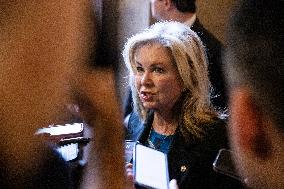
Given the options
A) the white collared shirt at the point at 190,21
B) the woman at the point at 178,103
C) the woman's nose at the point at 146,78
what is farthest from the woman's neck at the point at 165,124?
the white collared shirt at the point at 190,21

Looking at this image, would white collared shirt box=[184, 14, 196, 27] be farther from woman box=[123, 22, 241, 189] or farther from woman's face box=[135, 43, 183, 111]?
woman's face box=[135, 43, 183, 111]

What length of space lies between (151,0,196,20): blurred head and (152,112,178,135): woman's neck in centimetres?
71

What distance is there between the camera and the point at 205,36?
2.13m

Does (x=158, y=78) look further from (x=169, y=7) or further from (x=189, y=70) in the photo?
(x=169, y=7)

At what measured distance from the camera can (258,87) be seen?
0.54 m

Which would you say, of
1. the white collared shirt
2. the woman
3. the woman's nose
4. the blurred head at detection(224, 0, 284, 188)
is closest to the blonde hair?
the woman

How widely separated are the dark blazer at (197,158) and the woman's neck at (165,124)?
0.04 metres

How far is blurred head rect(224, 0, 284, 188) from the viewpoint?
517 millimetres

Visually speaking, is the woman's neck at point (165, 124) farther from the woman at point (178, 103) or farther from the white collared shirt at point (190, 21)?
the white collared shirt at point (190, 21)

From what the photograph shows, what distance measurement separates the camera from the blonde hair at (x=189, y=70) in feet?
5.56

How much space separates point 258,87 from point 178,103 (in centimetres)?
122

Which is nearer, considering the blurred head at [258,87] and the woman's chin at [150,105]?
the blurred head at [258,87]

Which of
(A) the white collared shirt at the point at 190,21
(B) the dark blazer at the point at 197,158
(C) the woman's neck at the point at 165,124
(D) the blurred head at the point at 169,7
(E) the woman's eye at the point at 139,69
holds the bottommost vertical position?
(B) the dark blazer at the point at 197,158

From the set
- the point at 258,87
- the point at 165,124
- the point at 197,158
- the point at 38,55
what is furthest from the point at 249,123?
the point at 165,124
